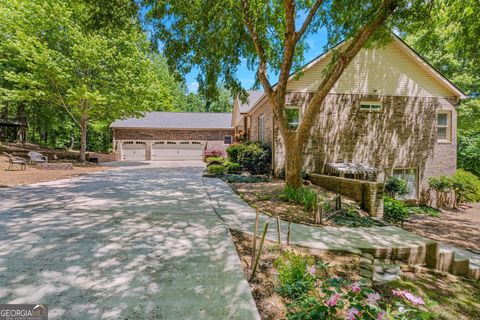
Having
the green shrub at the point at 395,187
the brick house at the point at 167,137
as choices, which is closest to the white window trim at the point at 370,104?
the green shrub at the point at 395,187

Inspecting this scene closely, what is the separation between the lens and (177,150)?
24484mm

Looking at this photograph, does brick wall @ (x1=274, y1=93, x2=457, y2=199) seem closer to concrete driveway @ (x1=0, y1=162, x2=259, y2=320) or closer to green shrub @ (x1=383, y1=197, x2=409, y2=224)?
green shrub @ (x1=383, y1=197, x2=409, y2=224)

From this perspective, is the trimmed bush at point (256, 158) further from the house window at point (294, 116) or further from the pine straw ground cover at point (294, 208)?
the pine straw ground cover at point (294, 208)

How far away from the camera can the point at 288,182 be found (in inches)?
305

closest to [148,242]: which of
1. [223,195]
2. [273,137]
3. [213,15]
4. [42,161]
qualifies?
[223,195]

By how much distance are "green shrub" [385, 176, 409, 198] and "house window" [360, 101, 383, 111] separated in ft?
11.7

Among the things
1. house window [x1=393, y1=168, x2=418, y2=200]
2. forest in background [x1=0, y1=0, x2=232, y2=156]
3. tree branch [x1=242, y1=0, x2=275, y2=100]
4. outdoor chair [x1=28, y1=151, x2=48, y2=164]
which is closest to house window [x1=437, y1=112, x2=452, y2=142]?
house window [x1=393, y1=168, x2=418, y2=200]

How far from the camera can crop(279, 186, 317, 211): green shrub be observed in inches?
254

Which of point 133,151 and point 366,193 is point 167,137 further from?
point 366,193

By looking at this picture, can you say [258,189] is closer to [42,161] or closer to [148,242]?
[148,242]

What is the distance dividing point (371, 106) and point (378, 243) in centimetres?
949

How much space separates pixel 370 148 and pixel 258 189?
6907mm

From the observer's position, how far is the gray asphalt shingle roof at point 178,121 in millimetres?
23628

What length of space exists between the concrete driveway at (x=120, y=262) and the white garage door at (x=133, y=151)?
1807 centimetres
